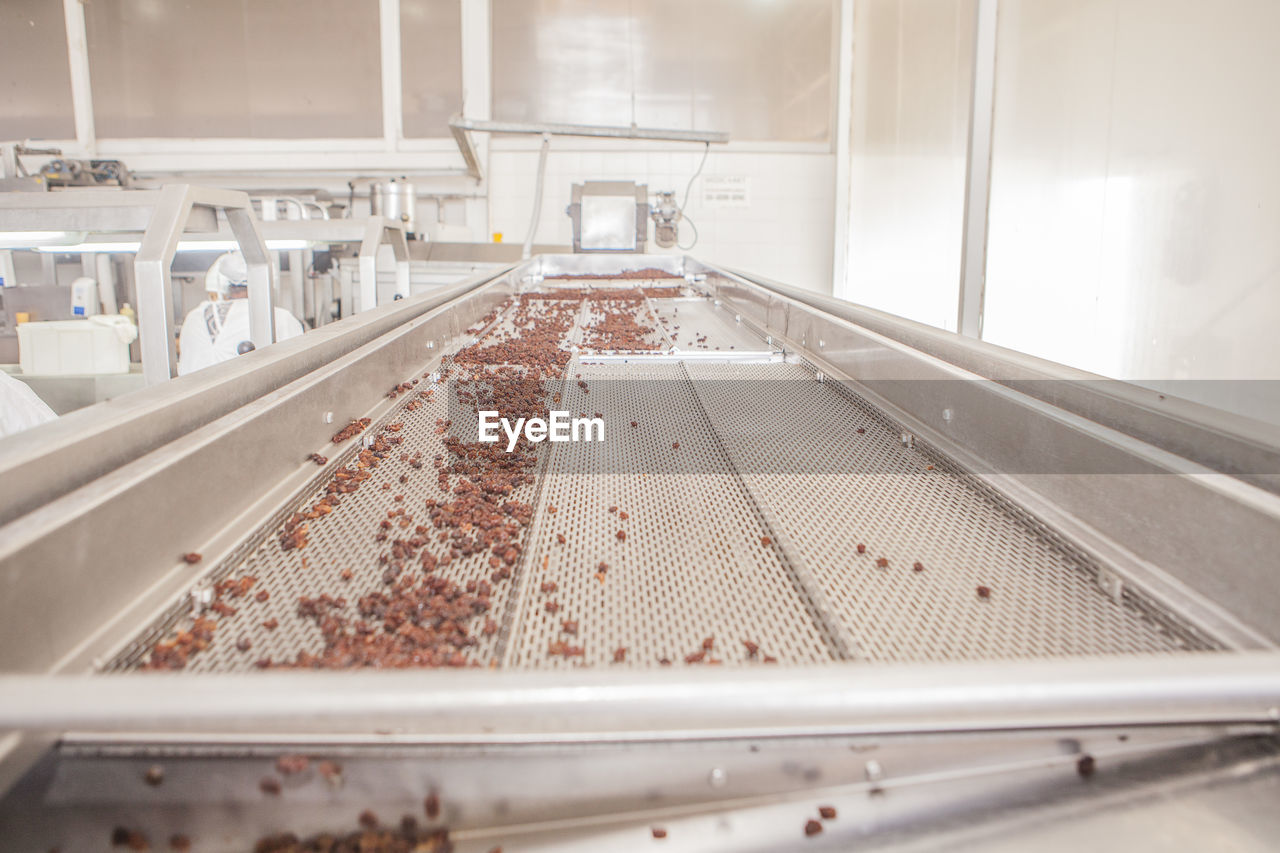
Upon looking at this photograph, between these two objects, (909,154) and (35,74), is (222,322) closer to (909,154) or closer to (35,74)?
(909,154)

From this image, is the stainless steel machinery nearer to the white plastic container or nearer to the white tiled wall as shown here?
the white plastic container

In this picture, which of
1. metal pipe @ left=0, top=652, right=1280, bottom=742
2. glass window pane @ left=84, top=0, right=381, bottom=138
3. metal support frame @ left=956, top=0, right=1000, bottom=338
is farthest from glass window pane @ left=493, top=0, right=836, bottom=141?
metal pipe @ left=0, top=652, right=1280, bottom=742

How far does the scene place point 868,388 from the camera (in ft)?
6.32

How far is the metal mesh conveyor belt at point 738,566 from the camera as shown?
0.84m

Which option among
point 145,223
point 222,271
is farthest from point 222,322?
point 145,223

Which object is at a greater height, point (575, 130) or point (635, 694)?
point (575, 130)

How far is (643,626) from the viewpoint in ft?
2.93

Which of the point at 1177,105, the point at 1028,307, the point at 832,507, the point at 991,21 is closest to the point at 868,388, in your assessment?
the point at 832,507

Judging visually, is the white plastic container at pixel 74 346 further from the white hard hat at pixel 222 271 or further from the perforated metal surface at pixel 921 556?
the perforated metal surface at pixel 921 556

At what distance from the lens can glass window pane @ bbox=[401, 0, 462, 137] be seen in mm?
7250

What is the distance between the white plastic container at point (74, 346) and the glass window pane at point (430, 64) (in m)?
4.11

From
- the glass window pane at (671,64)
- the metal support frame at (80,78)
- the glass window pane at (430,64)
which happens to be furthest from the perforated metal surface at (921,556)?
the metal support frame at (80,78)

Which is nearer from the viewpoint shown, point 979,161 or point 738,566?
point 738,566

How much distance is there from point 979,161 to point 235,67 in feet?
22.9
